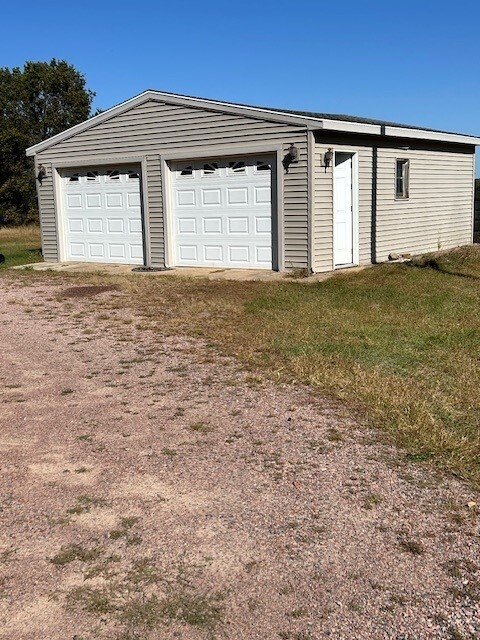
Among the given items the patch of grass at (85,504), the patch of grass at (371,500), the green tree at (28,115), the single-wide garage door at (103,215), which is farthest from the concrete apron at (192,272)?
the green tree at (28,115)

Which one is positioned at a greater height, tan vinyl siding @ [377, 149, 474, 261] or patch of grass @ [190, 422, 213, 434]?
tan vinyl siding @ [377, 149, 474, 261]

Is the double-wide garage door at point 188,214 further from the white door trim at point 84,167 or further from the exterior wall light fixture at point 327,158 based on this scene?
the exterior wall light fixture at point 327,158

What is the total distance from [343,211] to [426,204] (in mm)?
3635

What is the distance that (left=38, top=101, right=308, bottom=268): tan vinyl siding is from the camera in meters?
11.6

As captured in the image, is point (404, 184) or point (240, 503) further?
point (404, 184)

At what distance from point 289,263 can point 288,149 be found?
201cm

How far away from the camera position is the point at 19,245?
2155 centimetres

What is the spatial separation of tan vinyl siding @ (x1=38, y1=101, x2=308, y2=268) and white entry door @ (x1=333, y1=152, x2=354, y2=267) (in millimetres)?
967

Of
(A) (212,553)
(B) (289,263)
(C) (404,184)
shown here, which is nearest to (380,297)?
(B) (289,263)

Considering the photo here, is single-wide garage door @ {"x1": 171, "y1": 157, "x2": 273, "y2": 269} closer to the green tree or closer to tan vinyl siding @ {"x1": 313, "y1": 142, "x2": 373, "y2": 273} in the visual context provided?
tan vinyl siding @ {"x1": 313, "y1": 142, "x2": 373, "y2": 273}

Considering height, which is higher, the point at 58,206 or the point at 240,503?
the point at 58,206

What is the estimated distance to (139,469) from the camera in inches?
147

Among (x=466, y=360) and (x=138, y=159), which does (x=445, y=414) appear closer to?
(x=466, y=360)

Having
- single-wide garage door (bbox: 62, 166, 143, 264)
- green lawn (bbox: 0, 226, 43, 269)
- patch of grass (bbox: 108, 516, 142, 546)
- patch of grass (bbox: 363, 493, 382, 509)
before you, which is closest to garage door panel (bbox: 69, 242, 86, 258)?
single-wide garage door (bbox: 62, 166, 143, 264)
